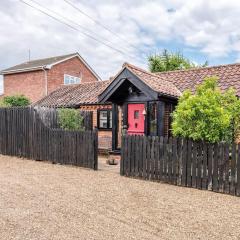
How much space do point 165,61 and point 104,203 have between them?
86.2 feet

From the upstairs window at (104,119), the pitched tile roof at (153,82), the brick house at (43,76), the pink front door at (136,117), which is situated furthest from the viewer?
the brick house at (43,76)

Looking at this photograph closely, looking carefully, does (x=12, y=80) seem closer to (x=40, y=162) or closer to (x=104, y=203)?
(x=40, y=162)

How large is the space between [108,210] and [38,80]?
23.4 m

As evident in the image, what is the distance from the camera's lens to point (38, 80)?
27422 millimetres

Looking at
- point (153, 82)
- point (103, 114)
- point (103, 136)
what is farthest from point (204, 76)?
point (103, 136)

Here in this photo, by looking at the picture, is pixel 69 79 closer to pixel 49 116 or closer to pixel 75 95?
pixel 75 95

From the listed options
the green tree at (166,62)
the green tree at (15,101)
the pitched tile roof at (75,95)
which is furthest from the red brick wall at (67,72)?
the green tree at (166,62)

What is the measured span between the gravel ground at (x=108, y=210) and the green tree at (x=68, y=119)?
415 cm

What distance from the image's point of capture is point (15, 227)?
16.0 ft

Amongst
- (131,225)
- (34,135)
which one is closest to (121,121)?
(34,135)

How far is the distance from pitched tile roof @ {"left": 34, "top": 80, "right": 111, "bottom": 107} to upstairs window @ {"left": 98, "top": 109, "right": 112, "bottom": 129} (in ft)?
2.52

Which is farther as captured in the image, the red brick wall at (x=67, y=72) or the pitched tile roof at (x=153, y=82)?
the red brick wall at (x=67, y=72)

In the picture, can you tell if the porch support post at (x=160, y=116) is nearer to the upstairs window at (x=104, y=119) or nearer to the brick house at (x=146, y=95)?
the brick house at (x=146, y=95)

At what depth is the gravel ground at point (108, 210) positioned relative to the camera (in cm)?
475
